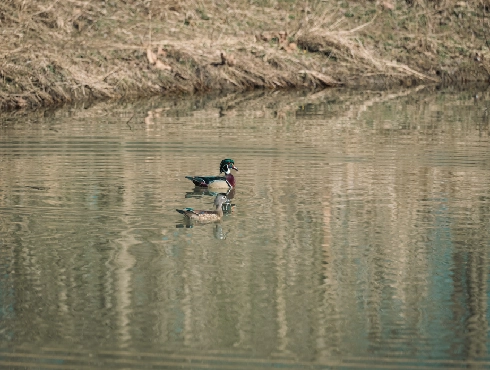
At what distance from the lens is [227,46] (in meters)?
33.7

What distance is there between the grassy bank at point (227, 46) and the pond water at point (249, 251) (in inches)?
301

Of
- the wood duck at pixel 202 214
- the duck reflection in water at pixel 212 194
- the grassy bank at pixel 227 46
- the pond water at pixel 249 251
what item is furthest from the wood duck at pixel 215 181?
the grassy bank at pixel 227 46

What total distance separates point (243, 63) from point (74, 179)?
17.4 metres

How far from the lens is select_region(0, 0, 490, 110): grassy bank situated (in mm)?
30156

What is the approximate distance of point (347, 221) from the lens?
13.7 metres

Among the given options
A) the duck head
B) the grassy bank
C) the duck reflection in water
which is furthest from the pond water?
the grassy bank

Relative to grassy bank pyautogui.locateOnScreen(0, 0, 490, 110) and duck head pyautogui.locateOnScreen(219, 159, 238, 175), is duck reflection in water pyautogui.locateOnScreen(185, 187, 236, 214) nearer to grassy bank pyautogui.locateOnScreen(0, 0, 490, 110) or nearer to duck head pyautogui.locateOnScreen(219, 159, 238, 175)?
duck head pyautogui.locateOnScreen(219, 159, 238, 175)

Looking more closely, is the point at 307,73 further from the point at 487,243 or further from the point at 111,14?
the point at 487,243

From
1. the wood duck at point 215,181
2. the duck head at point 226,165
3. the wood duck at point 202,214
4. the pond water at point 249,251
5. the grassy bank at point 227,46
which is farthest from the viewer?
the grassy bank at point 227,46

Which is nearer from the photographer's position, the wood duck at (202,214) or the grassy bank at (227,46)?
the wood duck at (202,214)

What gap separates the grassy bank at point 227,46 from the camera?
30.2 metres

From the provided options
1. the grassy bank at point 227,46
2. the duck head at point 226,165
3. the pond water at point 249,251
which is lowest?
the pond water at point 249,251

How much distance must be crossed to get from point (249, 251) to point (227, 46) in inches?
870

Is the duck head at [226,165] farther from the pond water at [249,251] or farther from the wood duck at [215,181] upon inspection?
the pond water at [249,251]
